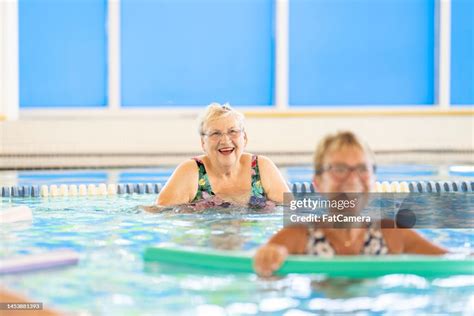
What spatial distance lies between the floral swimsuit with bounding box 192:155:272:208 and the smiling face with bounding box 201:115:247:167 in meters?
0.23

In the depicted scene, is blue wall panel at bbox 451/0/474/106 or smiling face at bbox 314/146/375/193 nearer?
smiling face at bbox 314/146/375/193

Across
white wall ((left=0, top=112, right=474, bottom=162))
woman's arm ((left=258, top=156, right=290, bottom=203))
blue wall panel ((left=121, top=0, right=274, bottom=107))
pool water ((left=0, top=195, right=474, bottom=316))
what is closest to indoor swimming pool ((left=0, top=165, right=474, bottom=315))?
pool water ((left=0, top=195, right=474, bottom=316))

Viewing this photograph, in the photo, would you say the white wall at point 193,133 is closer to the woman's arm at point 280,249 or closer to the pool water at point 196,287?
the pool water at point 196,287

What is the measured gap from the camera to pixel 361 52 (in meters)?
11.0

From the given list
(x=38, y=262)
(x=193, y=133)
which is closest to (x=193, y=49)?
(x=193, y=133)

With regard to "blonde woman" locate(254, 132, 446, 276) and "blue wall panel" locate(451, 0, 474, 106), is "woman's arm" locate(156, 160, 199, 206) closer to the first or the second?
"blonde woman" locate(254, 132, 446, 276)

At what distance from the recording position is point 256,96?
1088 centimetres

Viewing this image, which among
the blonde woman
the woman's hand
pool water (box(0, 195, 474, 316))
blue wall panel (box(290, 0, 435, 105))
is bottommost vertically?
pool water (box(0, 195, 474, 316))

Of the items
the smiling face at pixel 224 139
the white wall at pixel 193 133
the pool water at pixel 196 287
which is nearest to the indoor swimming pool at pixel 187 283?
the pool water at pixel 196 287

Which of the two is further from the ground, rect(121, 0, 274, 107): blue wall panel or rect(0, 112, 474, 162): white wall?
rect(121, 0, 274, 107): blue wall panel

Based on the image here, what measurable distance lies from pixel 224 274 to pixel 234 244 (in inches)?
26.5

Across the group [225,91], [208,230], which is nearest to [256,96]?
[225,91]

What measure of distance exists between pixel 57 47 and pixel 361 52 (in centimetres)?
399

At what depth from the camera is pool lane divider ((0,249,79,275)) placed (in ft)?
9.67
